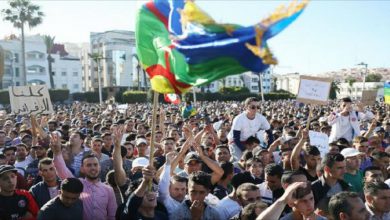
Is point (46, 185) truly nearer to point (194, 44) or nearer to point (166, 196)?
point (166, 196)

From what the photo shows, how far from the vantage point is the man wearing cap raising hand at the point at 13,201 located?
4.94 m

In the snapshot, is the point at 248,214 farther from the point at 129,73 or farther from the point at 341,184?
the point at 129,73

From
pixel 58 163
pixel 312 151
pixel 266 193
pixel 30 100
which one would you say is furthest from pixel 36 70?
pixel 266 193

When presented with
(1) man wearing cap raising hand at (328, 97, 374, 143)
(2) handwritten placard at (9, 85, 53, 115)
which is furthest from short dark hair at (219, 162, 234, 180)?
(2) handwritten placard at (9, 85, 53, 115)

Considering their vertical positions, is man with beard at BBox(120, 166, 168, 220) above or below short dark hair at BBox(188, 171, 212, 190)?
below

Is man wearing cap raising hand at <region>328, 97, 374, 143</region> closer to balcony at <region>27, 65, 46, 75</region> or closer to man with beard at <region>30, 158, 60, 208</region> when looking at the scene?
man with beard at <region>30, 158, 60, 208</region>

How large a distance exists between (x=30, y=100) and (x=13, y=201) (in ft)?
16.5

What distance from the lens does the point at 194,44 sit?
3.77 m

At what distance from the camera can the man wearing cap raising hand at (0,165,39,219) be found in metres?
4.94

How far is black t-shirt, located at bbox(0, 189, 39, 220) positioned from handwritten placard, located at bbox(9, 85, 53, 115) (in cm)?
480

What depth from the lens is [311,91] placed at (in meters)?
8.01

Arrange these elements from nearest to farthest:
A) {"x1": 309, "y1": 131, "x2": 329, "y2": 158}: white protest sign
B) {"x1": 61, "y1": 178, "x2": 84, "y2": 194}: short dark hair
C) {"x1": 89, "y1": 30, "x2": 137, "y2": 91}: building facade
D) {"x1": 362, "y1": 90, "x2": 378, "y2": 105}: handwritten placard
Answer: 1. {"x1": 61, "y1": 178, "x2": 84, "y2": 194}: short dark hair
2. {"x1": 309, "y1": 131, "x2": 329, "y2": 158}: white protest sign
3. {"x1": 362, "y1": 90, "x2": 378, "y2": 105}: handwritten placard
4. {"x1": 89, "y1": 30, "x2": 137, "y2": 91}: building facade

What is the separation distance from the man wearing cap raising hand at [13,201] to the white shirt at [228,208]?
1890mm

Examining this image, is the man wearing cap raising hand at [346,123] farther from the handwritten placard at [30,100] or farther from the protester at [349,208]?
the protester at [349,208]
